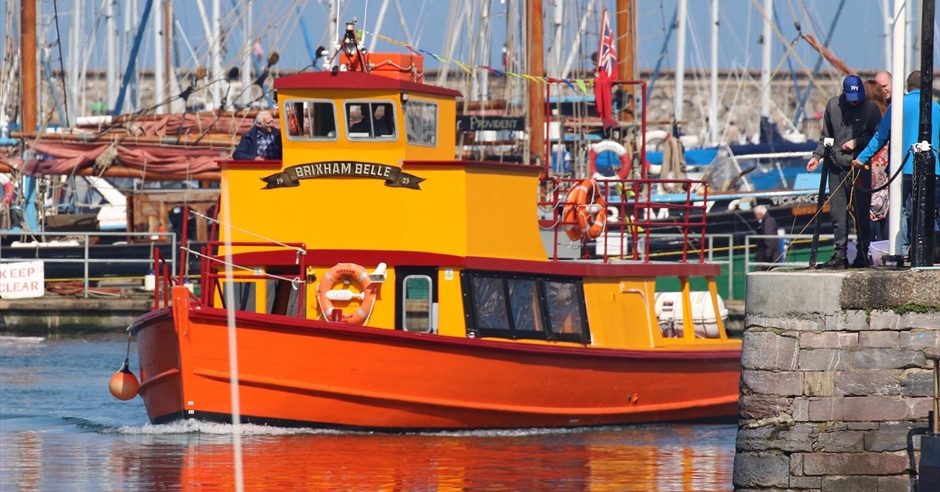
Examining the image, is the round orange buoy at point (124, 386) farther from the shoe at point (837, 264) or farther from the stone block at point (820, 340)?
the stone block at point (820, 340)

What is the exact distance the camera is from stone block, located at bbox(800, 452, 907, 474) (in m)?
9.86

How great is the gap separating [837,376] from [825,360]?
0.13 m

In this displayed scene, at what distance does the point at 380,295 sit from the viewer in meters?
15.2

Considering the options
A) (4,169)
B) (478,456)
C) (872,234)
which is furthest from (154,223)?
(872,234)

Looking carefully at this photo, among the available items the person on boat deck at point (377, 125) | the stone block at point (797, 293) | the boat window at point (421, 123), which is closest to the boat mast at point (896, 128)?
the stone block at point (797, 293)

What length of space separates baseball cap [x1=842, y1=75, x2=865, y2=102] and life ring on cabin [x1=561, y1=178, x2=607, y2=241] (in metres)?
5.81

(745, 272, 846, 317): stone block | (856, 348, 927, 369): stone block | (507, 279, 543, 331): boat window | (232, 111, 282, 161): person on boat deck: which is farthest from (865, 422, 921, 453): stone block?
(232, 111, 282, 161): person on boat deck

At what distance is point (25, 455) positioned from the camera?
14.1 m

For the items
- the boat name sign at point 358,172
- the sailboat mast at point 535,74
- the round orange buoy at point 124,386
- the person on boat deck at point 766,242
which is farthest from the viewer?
the person on boat deck at point 766,242

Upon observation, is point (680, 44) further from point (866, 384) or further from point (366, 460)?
point (866, 384)

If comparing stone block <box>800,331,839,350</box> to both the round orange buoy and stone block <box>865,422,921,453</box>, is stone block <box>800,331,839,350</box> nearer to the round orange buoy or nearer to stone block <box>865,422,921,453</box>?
stone block <box>865,422,921,453</box>

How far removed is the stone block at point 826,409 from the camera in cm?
990

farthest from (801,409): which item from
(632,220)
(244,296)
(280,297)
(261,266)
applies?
(632,220)

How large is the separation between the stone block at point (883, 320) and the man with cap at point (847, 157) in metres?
1.05
